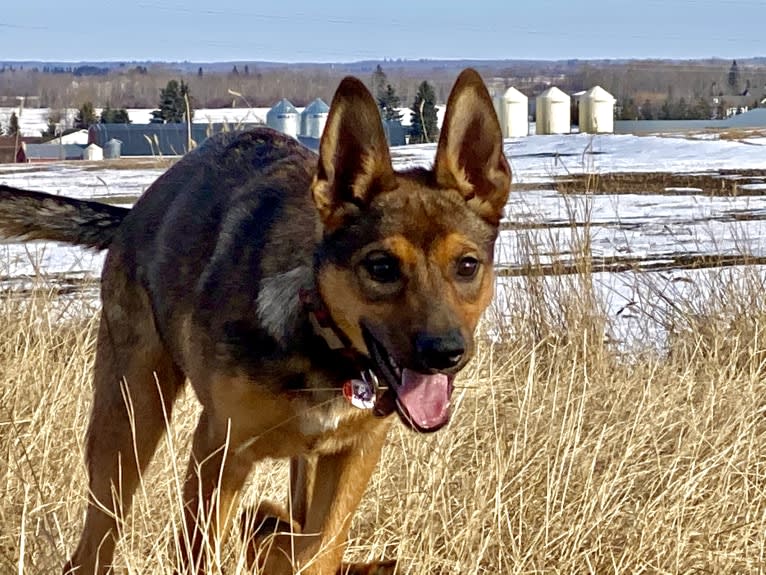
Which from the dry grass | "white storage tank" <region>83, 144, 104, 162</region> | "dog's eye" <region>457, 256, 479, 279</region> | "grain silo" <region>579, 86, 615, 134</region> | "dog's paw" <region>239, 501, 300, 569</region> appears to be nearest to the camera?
"dog's eye" <region>457, 256, 479, 279</region>

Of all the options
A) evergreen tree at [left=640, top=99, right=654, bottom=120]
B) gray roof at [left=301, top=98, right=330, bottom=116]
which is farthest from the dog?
evergreen tree at [left=640, top=99, right=654, bottom=120]

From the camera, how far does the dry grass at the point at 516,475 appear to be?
4098 mm

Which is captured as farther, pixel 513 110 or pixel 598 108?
pixel 598 108

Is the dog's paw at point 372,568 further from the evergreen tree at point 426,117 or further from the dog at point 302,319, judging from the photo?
the evergreen tree at point 426,117

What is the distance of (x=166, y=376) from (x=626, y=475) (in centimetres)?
180

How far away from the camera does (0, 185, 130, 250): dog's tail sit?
4887mm

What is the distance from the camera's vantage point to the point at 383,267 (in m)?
3.65

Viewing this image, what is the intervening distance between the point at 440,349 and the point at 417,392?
0.77ft

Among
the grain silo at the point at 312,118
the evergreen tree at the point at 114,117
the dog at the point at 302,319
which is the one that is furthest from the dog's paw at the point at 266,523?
the evergreen tree at the point at 114,117

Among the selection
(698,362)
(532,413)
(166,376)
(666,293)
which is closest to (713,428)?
(532,413)

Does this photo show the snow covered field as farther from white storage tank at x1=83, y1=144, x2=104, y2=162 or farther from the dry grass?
white storage tank at x1=83, y1=144, x2=104, y2=162

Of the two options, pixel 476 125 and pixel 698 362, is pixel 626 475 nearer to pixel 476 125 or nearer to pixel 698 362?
pixel 476 125

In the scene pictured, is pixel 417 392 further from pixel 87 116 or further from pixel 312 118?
pixel 87 116

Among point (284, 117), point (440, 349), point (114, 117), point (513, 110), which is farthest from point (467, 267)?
point (114, 117)
